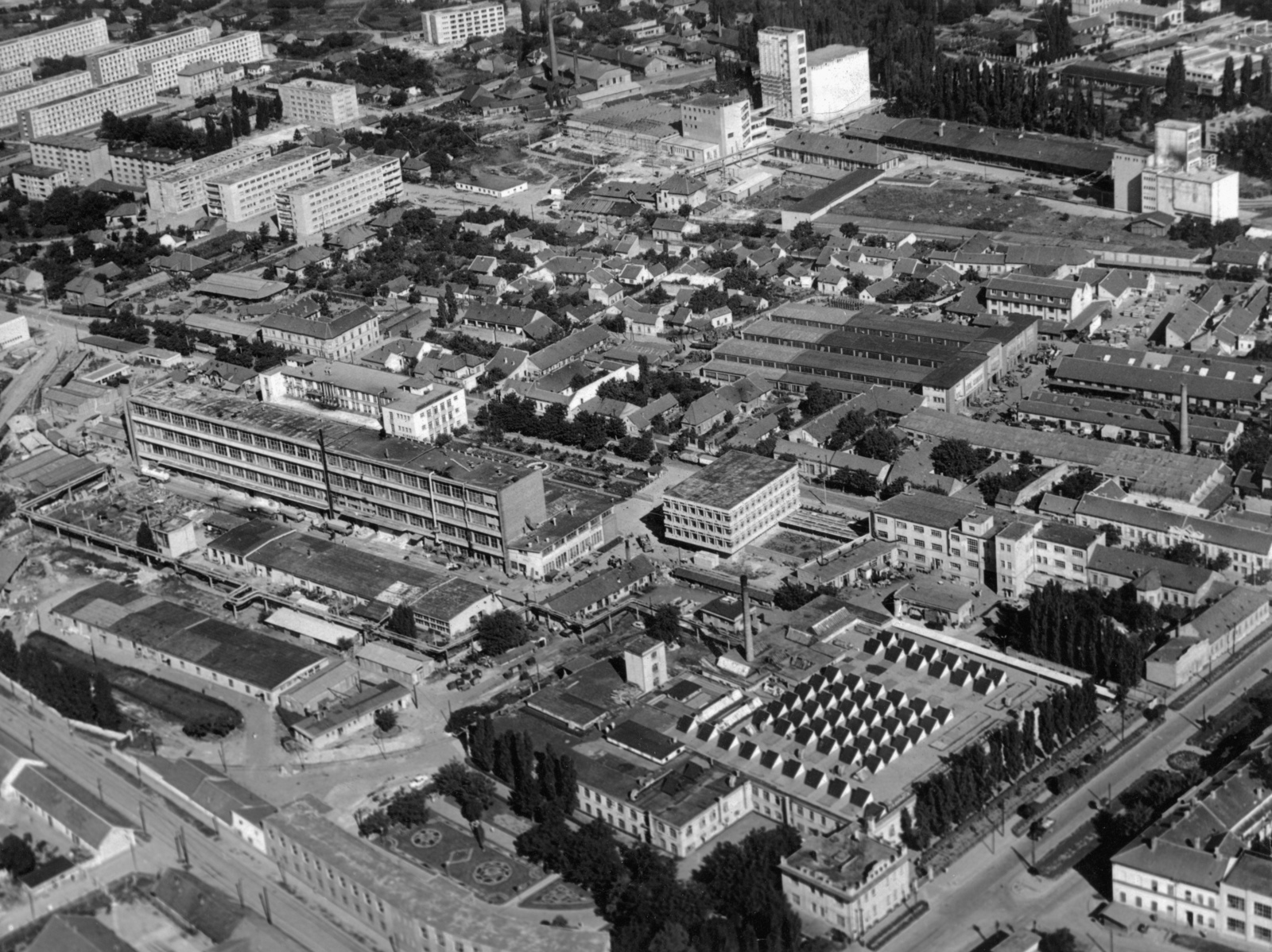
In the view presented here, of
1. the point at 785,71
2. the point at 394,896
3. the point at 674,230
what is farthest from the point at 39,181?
the point at 394,896

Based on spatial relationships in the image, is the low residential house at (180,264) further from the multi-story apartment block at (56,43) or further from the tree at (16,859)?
the multi-story apartment block at (56,43)

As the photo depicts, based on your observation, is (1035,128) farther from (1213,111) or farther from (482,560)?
(482,560)

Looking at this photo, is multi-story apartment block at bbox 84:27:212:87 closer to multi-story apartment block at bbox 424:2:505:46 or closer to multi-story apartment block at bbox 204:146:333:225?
multi-story apartment block at bbox 424:2:505:46

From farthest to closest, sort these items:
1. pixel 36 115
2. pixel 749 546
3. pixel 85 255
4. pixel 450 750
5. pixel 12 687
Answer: pixel 36 115, pixel 85 255, pixel 749 546, pixel 12 687, pixel 450 750

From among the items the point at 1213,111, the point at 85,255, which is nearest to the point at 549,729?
the point at 85,255

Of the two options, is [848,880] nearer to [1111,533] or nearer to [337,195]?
[1111,533]

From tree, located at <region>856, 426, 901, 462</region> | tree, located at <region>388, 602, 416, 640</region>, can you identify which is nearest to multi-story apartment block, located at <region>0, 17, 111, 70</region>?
tree, located at <region>856, 426, 901, 462</region>
